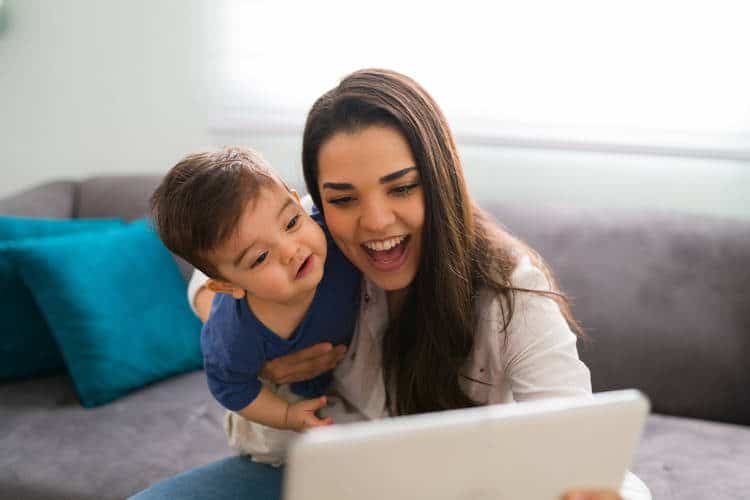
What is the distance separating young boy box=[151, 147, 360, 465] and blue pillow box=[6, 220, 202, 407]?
2.11 ft

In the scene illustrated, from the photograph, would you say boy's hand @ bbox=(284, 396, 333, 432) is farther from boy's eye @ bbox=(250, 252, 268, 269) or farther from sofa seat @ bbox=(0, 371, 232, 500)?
sofa seat @ bbox=(0, 371, 232, 500)

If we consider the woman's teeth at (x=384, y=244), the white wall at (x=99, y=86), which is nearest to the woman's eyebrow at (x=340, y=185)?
the woman's teeth at (x=384, y=244)

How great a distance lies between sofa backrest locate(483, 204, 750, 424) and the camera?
5.84 feet

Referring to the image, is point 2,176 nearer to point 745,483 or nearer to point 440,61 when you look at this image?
point 440,61

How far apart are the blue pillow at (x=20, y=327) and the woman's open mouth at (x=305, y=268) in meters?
1.04

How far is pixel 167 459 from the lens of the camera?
1.65 meters

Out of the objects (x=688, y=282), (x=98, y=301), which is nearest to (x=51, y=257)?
(x=98, y=301)

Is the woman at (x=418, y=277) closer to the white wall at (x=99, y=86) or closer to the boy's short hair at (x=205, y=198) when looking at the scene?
the boy's short hair at (x=205, y=198)

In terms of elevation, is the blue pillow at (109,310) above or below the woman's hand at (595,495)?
below

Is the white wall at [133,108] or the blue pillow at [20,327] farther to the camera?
the white wall at [133,108]

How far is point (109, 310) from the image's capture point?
1.90 m

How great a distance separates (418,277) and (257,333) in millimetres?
290

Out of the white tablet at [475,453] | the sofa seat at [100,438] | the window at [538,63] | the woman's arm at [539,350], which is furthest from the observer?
the window at [538,63]

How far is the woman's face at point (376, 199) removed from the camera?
1.15 metres
